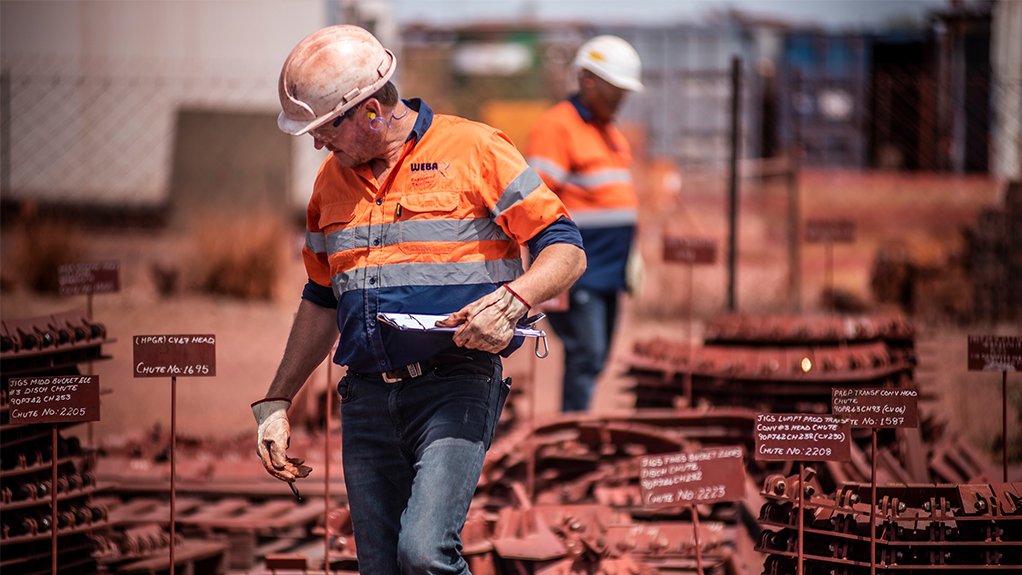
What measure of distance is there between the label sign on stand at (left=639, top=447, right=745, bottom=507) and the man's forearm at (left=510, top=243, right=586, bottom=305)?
92 centimetres

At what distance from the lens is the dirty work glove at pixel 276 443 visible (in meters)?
3.80

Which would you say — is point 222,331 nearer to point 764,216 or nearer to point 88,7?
point 88,7

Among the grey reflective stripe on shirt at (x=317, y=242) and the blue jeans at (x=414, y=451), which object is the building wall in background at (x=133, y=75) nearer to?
the grey reflective stripe on shirt at (x=317, y=242)

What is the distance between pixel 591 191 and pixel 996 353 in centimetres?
302

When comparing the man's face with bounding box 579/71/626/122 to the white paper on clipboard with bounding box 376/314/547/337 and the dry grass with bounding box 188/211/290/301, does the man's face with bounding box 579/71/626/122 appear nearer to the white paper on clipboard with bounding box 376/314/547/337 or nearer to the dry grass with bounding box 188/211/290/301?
the white paper on clipboard with bounding box 376/314/547/337

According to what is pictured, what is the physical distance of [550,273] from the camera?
3590 millimetres

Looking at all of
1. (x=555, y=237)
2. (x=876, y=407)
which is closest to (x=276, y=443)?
(x=555, y=237)

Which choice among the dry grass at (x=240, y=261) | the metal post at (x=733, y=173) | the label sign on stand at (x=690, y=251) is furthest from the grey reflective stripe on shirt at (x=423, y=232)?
the dry grass at (x=240, y=261)

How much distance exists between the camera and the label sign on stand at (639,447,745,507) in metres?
4.28

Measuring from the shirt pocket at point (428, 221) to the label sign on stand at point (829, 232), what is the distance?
21.1 ft

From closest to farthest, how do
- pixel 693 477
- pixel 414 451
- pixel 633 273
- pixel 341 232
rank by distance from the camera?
pixel 414 451
pixel 341 232
pixel 693 477
pixel 633 273

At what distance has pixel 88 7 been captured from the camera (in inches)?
790

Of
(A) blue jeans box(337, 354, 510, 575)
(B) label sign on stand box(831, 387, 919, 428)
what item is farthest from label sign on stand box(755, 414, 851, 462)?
(A) blue jeans box(337, 354, 510, 575)

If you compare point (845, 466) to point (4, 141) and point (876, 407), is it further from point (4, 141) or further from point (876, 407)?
point (4, 141)
